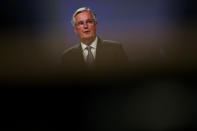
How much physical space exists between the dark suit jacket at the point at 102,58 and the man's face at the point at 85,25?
7 centimetres

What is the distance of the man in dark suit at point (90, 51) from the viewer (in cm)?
191

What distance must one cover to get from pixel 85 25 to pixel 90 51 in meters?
0.17

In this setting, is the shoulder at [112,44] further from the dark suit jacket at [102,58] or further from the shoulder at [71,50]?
the shoulder at [71,50]

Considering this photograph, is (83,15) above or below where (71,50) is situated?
above

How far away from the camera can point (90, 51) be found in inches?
77.0

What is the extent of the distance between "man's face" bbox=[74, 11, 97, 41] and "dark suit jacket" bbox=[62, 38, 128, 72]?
0.07m

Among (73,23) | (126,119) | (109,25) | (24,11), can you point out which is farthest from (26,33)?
(126,119)

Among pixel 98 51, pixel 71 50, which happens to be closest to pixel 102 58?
pixel 98 51

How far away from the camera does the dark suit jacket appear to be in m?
1.94

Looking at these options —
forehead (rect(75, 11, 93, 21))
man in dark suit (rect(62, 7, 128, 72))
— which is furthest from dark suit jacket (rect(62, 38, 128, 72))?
forehead (rect(75, 11, 93, 21))

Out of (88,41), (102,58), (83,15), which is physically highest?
(83,15)

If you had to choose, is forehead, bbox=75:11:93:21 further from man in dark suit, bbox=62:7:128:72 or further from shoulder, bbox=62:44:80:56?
shoulder, bbox=62:44:80:56

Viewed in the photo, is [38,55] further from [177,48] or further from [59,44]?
[177,48]

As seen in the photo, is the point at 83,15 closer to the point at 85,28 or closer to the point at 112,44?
the point at 85,28
